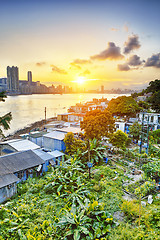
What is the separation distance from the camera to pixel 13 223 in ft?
19.4

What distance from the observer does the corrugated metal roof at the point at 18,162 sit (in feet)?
28.8

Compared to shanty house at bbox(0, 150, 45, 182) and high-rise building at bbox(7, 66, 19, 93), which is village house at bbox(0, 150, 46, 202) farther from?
high-rise building at bbox(7, 66, 19, 93)

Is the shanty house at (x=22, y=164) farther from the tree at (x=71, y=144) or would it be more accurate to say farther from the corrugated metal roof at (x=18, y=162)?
the tree at (x=71, y=144)

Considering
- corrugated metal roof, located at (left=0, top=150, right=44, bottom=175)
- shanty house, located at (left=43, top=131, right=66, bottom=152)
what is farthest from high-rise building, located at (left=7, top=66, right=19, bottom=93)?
corrugated metal roof, located at (left=0, top=150, right=44, bottom=175)

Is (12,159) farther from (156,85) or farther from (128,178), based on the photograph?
(156,85)

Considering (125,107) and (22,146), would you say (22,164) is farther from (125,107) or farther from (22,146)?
(125,107)

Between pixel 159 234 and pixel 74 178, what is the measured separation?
189 inches

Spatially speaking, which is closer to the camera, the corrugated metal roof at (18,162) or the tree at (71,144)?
the corrugated metal roof at (18,162)

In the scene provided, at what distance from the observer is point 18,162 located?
9.62m

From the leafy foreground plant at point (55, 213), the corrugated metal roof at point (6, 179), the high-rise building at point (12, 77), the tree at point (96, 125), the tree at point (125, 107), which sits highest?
the high-rise building at point (12, 77)

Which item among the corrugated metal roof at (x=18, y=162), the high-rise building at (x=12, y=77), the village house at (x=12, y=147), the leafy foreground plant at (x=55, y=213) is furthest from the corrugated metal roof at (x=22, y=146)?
the high-rise building at (x=12, y=77)

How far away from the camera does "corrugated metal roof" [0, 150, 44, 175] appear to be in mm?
8784

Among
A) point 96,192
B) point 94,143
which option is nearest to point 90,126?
point 94,143

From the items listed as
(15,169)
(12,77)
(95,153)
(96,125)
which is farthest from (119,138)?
(12,77)
